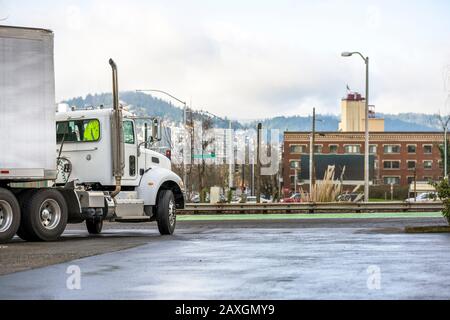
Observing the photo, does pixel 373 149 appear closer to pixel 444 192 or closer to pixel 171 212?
pixel 444 192

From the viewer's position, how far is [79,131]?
2378cm

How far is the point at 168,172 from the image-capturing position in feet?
81.3

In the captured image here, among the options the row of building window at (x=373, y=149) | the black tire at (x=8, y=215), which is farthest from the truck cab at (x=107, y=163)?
the row of building window at (x=373, y=149)

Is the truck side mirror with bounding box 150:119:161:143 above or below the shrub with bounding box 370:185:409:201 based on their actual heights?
above

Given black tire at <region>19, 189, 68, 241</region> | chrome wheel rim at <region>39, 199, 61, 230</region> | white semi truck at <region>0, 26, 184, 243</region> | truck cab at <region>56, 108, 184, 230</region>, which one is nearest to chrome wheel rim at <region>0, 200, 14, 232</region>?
white semi truck at <region>0, 26, 184, 243</region>

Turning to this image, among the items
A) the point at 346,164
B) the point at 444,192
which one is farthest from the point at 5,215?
the point at 346,164

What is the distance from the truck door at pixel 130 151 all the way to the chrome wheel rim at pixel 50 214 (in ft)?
9.04

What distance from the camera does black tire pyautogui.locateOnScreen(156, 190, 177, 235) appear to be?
79.0 ft

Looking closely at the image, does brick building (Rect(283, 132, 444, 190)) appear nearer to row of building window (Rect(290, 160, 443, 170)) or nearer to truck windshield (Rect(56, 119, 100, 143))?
row of building window (Rect(290, 160, 443, 170))

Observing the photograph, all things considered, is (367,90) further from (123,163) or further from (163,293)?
(163,293)

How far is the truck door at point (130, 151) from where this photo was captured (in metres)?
23.8

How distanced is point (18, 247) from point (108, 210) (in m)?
4.34

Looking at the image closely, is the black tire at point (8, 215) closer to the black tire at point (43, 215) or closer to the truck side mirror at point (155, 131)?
the black tire at point (43, 215)
